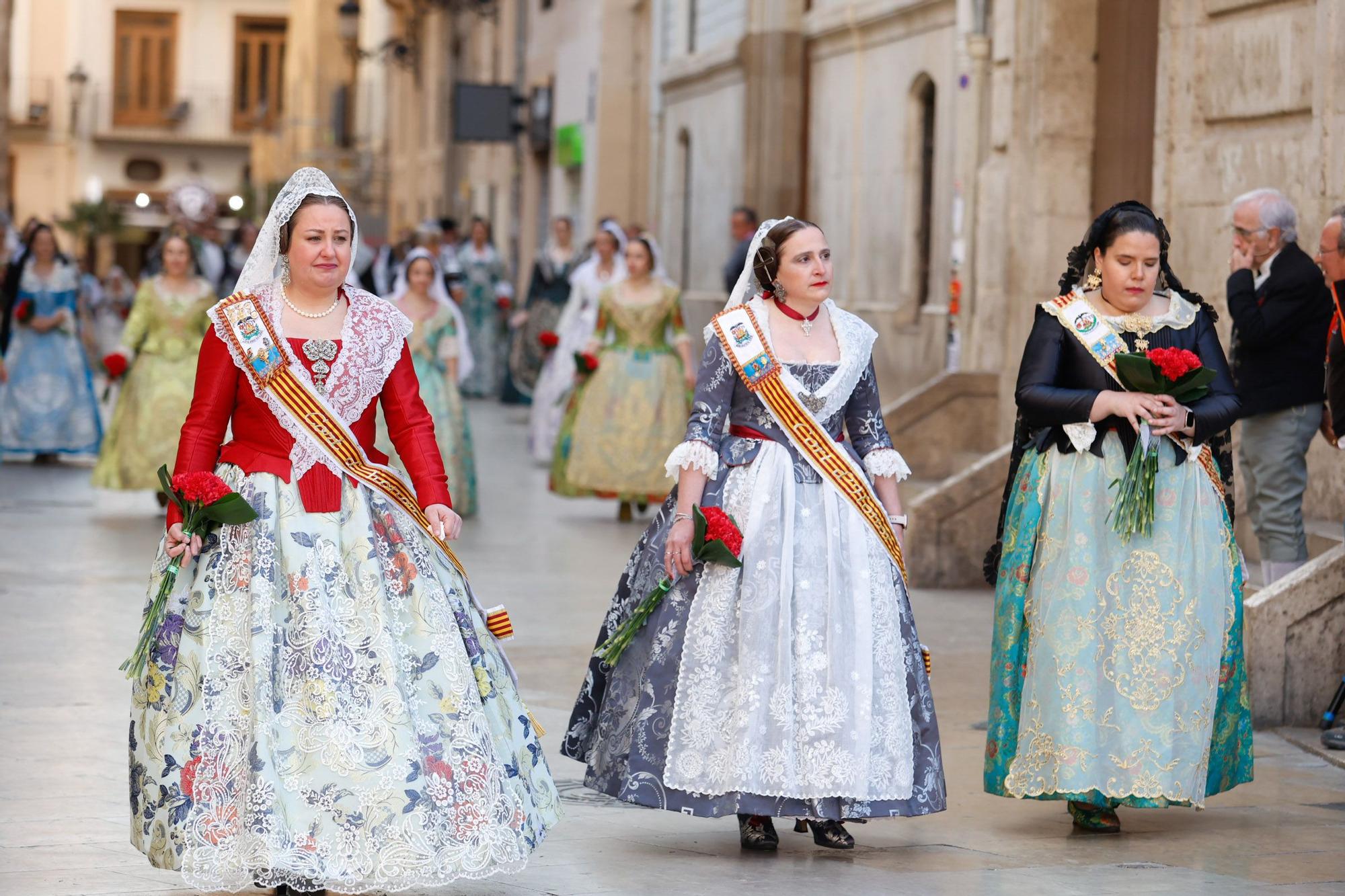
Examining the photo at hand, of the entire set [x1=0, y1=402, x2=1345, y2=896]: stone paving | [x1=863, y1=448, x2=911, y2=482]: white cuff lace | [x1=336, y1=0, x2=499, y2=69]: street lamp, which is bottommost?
[x1=0, y1=402, x2=1345, y2=896]: stone paving

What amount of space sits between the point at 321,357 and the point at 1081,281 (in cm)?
233

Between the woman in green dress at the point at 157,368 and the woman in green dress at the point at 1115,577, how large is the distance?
8.33 metres

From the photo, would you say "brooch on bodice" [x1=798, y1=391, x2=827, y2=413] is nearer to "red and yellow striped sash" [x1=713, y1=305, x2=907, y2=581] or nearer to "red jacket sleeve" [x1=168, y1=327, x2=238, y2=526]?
"red and yellow striped sash" [x1=713, y1=305, x2=907, y2=581]

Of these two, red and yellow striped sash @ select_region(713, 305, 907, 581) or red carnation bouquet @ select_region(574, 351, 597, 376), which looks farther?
red carnation bouquet @ select_region(574, 351, 597, 376)

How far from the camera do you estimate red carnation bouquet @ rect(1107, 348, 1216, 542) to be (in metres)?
6.38

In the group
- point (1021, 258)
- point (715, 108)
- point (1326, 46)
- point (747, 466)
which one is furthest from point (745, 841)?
point (715, 108)

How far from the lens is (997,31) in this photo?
12.9 meters

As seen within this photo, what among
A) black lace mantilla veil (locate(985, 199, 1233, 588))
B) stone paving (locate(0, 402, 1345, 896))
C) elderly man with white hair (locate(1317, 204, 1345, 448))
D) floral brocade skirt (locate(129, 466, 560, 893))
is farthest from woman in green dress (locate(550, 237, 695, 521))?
floral brocade skirt (locate(129, 466, 560, 893))

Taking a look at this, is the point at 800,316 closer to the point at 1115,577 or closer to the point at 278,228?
the point at 1115,577

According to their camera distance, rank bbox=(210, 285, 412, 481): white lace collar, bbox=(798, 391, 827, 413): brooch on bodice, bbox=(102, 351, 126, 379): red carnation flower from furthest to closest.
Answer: bbox=(102, 351, 126, 379): red carnation flower, bbox=(798, 391, 827, 413): brooch on bodice, bbox=(210, 285, 412, 481): white lace collar

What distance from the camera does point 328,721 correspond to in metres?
5.31

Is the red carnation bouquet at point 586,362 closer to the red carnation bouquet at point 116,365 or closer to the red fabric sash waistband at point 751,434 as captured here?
the red carnation bouquet at point 116,365

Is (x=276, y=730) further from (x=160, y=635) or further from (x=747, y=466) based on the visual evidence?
(x=747, y=466)

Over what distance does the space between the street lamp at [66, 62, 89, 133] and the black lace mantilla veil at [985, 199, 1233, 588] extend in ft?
181
